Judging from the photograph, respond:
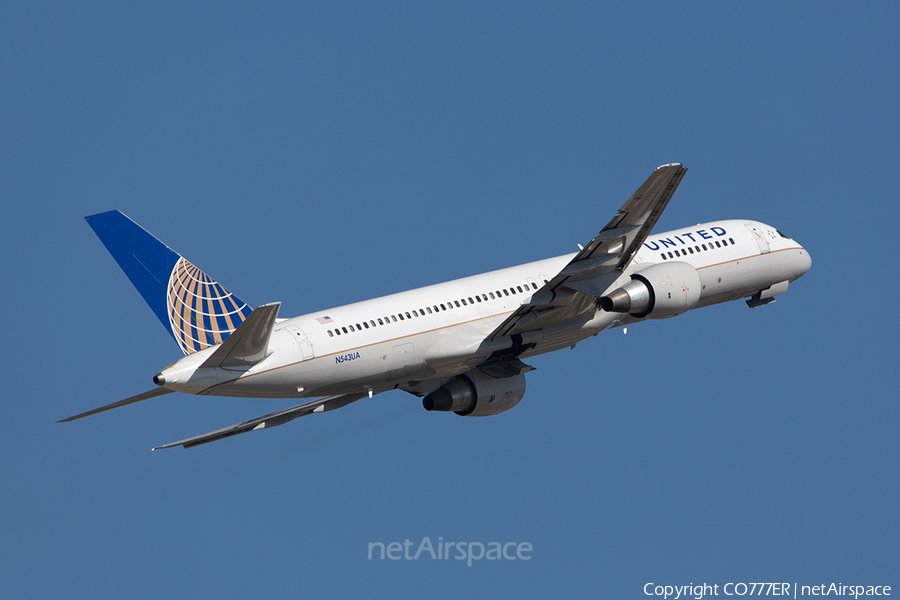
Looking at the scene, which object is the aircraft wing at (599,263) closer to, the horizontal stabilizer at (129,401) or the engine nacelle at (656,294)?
the engine nacelle at (656,294)

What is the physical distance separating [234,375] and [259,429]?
695 centimetres

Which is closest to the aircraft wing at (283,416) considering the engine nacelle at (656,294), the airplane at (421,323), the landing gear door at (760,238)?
the airplane at (421,323)

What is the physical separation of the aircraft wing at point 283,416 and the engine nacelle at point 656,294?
863 cm

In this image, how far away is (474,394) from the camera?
42906mm

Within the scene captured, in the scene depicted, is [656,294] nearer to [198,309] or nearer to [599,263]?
[599,263]

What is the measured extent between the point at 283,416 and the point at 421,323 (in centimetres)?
631

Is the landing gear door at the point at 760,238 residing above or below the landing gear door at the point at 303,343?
above

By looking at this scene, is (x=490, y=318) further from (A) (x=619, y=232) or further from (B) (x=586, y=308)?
(A) (x=619, y=232)

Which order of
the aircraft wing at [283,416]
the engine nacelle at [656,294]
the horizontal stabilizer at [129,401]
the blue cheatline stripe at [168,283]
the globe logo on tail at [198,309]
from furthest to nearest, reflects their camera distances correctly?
the aircraft wing at [283,416] < the engine nacelle at [656,294] < the blue cheatline stripe at [168,283] < the globe logo on tail at [198,309] < the horizontal stabilizer at [129,401]

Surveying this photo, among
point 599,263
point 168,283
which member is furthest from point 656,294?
point 168,283

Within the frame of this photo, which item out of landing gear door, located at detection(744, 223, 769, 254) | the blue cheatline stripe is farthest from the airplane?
landing gear door, located at detection(744, 223, 769, 254)

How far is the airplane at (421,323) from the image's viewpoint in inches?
1410

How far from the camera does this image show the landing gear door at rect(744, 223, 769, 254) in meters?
46.0

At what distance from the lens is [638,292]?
39.4 meters
